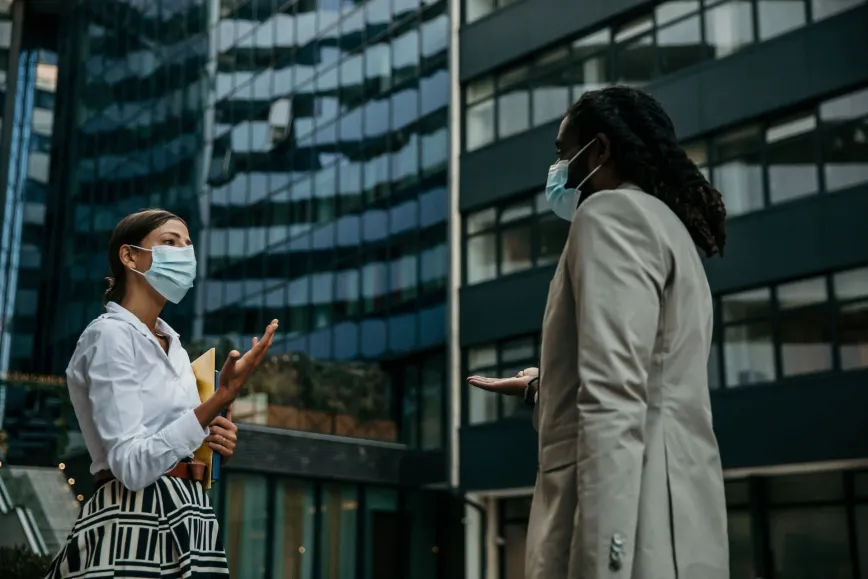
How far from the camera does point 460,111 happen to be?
29.9m

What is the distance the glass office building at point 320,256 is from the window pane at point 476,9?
33.1 inches

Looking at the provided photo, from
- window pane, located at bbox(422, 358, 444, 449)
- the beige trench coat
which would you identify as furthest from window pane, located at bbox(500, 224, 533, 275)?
the beige trench coat

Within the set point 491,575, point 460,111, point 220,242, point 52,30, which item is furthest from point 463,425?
point 52,30

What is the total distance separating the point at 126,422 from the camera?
10.9ft

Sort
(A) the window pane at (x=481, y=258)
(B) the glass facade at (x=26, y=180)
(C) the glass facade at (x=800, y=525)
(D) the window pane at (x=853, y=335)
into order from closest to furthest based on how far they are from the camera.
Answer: (D) the window pane at (x=853, y=335)
(C) the glass facade at (x=800, y=525)
(A) the window pane at (x=481, y=258)
(B) the glass facade at (x=26, y=180)

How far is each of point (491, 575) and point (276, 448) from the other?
19.4ft

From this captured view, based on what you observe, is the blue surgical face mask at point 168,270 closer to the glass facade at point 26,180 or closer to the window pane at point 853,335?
the window pane at point 853,335

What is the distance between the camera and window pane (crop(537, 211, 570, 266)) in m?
26.6

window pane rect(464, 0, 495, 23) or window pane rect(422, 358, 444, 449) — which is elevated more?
window pane rect(464, 0, 495, 23)

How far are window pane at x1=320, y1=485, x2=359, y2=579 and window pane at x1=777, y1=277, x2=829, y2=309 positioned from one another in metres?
12.9

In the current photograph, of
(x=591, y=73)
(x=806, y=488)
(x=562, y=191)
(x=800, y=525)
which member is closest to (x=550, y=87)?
(x=591, y=73)

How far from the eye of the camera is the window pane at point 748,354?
21625 millimetres

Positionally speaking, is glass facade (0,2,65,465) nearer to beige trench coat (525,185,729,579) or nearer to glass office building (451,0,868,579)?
glass office building (451,0,868,579)

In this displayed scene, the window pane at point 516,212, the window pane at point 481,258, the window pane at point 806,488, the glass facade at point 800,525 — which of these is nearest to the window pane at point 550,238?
the window pane at point 516,212
